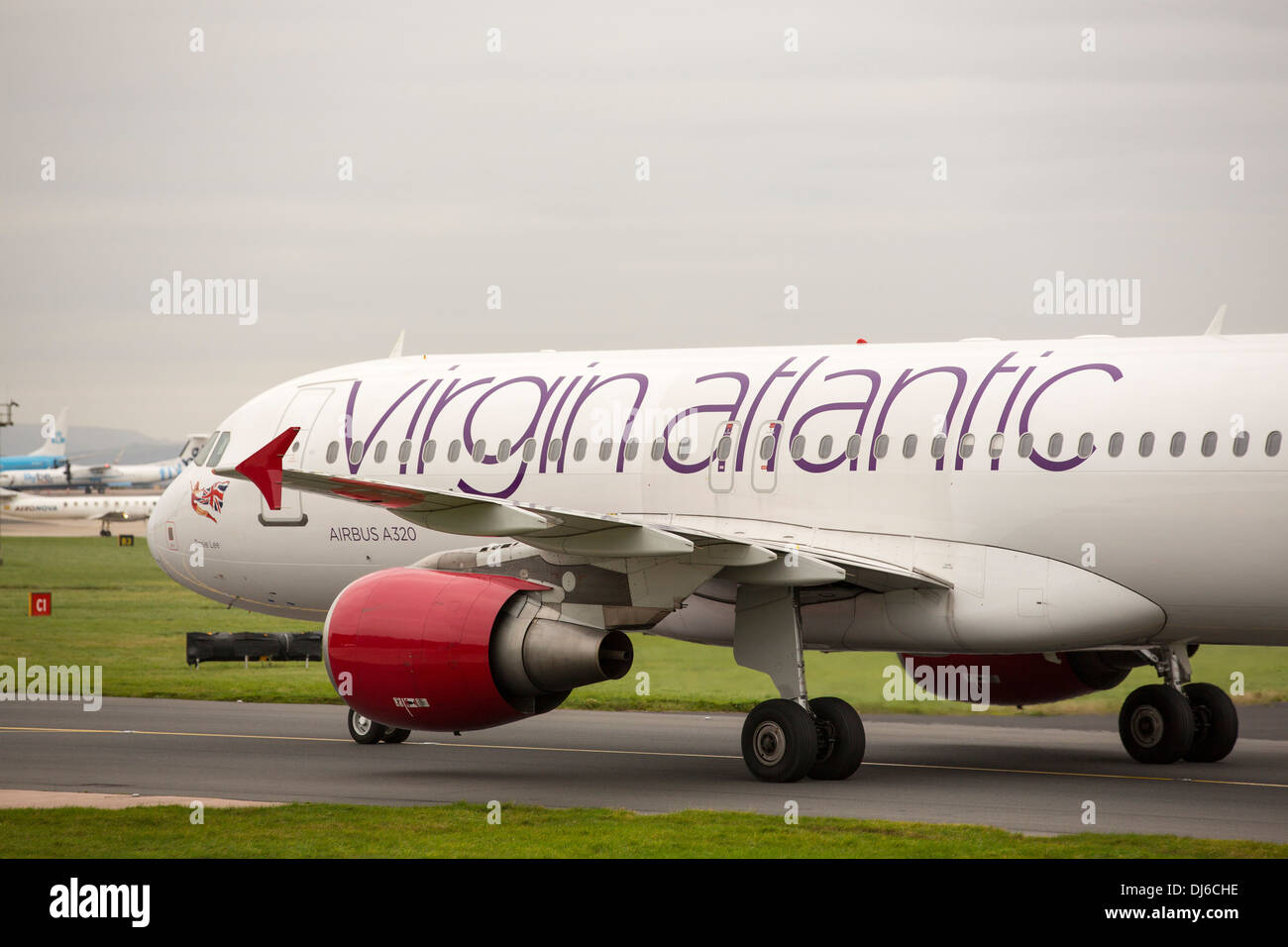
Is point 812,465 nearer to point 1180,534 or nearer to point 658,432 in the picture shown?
point 658,432

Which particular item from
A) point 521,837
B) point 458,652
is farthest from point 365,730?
point 521,837

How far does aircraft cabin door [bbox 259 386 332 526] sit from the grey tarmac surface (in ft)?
9.49

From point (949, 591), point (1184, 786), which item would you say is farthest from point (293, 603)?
A: point (1184, 786)

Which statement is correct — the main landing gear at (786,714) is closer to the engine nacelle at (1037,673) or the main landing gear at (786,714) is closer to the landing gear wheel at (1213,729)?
the engine nacelle at (1037,673)

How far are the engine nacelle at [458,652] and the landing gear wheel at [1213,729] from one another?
23.6 feet

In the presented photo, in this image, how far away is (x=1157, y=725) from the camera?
19.7 meters

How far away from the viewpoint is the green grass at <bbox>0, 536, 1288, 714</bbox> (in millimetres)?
25031

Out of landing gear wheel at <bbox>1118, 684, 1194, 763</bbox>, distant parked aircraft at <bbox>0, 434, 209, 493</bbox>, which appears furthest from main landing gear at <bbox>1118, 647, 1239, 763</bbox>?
distant parked aircraft at <bbox>0, 434, 209, 493</bbox>

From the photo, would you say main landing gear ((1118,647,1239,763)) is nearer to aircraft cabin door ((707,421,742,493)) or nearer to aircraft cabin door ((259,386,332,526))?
aircraft cabin door ((707,421,742,493))

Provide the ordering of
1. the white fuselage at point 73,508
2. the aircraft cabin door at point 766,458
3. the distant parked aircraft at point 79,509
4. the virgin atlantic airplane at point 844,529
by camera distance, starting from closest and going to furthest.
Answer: the virgin atlantic airplane at point 844,529, the aircraft cabin door at point 766,458, the distant parked aircraft at point 79,509, the white fuselage at point 73,508

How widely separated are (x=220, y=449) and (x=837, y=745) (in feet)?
34.4

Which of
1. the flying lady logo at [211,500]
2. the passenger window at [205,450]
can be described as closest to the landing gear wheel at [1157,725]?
the flying lady logo at [211,500]

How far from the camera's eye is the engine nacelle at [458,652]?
16688 mm
